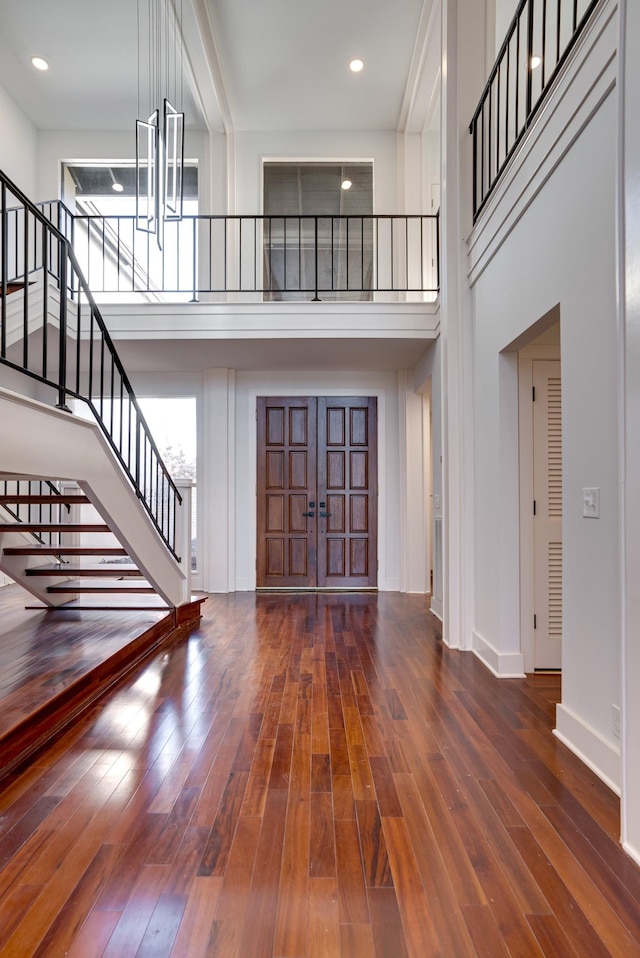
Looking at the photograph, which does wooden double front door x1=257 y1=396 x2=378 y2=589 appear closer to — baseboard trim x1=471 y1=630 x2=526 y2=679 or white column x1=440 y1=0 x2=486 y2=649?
white column x1=440 y1=0 x2=486 y2=649

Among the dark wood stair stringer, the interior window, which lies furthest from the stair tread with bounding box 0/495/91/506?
the interior window

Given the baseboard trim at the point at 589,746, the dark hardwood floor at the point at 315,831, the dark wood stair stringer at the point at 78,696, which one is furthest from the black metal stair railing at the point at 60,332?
the baseboard trim at the point at 589,746

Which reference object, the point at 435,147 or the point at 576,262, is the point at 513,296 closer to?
the point at 576,262

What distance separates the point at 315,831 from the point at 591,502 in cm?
167

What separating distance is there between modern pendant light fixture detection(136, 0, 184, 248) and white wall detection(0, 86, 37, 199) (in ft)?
4.21

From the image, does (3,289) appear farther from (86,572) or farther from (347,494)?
(347,494)

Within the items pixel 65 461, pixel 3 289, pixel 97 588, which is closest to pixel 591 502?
pixel 65 461

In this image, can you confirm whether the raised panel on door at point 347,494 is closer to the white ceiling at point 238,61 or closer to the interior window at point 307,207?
the interior window at point 307,207

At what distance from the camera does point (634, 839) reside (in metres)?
1.76

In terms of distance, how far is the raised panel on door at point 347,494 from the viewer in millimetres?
6875

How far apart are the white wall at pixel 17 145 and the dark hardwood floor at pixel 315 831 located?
20.1 feet

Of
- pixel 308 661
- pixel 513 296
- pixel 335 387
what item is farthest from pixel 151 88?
pixel 308 661

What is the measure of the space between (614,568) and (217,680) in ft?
7.83

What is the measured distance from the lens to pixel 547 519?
11.6 feet
